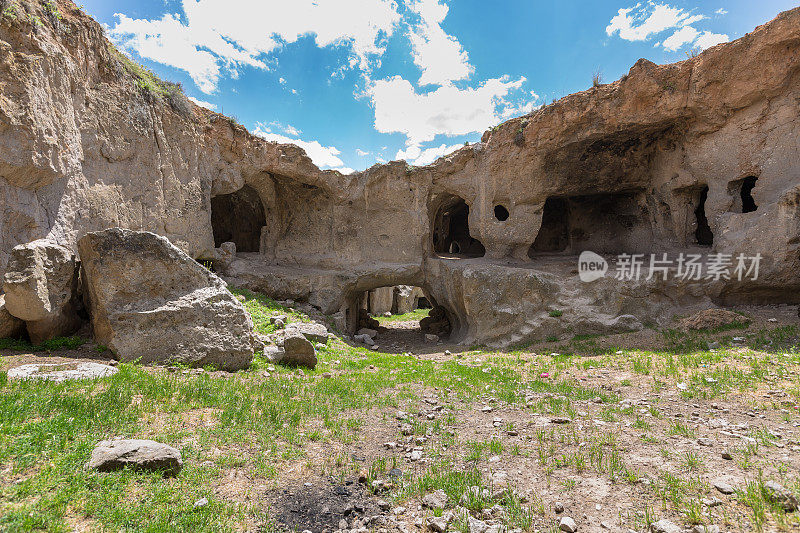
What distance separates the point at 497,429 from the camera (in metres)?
5.40

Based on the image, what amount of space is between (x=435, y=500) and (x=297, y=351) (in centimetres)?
598

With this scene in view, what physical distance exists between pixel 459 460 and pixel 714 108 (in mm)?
15790

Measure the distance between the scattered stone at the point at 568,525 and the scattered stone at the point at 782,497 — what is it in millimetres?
1739

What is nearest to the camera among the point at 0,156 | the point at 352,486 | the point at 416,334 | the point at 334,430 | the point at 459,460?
the point at 352,486

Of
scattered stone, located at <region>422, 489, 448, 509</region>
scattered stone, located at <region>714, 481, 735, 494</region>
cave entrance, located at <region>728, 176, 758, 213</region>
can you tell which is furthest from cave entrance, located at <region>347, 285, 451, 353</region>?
cave entrance, located at <region>728, 176, 758, 213</region>

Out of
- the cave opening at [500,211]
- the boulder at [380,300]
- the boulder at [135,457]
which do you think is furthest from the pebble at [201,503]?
the boulder at [380,300]

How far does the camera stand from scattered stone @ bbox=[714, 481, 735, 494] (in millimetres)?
3261

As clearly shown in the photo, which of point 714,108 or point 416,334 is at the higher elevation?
point 714,108

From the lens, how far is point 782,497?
3.01 metres

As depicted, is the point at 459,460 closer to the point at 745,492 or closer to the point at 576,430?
the point at 576,430

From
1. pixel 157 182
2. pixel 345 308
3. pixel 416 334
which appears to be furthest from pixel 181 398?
pixel 416 334

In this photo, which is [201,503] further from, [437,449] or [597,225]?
[597,225]

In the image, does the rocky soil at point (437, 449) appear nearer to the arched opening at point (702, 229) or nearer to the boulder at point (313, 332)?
the boulder at point (313, 332)

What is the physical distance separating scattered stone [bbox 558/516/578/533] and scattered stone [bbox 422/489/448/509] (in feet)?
3.33
